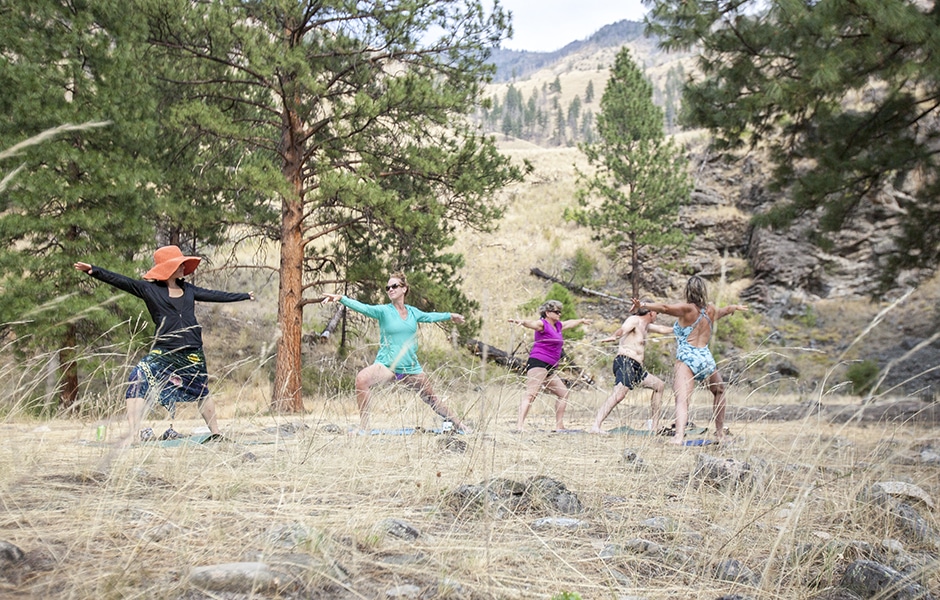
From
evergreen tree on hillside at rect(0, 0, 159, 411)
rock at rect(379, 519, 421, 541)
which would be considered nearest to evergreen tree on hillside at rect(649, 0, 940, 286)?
rock at rect(379, 519, 421, 541)

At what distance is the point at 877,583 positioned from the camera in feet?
Answer: 8.34

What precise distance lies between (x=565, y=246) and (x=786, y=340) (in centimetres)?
1141

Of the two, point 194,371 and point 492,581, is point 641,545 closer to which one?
point 492,581

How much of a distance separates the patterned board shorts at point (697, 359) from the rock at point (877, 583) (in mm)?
3428

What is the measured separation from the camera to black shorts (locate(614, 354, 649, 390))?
6.73m

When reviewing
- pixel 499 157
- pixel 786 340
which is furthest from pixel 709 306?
pixel 786 340

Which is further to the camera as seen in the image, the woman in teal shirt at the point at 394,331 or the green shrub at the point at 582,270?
the green shrub at the point at 582,270

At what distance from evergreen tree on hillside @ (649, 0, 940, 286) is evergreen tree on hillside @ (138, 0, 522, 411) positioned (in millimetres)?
4221

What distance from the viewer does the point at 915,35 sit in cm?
593

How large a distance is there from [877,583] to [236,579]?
2317 mm

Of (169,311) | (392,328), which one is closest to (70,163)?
(169,311)

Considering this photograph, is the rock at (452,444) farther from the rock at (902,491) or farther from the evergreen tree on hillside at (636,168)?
the evergreen tree on hillside at (636,168)

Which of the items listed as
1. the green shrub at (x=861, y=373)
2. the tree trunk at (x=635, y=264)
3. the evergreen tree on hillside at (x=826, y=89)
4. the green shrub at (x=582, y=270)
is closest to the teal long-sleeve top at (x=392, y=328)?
the evergreen tree on hillside at (x=826, y=89)

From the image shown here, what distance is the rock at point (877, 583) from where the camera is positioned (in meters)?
2.46
